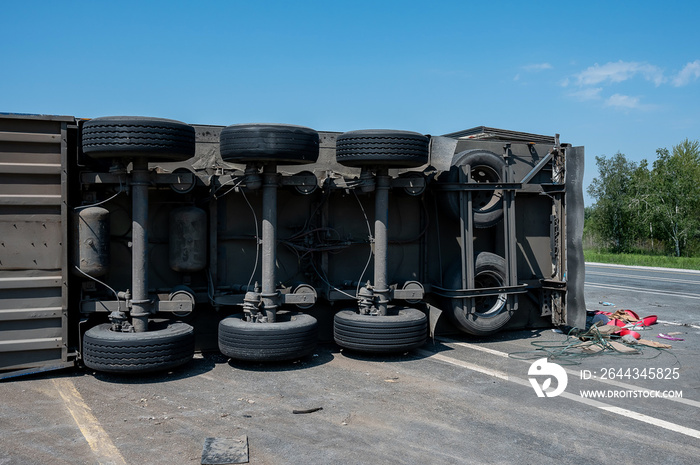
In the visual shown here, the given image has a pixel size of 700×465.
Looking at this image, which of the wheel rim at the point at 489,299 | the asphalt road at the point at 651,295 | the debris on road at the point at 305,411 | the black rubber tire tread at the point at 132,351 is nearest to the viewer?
the debris on road at the point at 305,411

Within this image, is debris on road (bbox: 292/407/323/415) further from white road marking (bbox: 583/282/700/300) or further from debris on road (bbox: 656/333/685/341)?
white road marking (bbox: 583/282/700/300)

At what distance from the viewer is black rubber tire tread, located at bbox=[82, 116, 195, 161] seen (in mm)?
6461

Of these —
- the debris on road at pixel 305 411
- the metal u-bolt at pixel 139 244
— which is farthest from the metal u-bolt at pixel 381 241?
the metal u-bolt at pixel 139 244

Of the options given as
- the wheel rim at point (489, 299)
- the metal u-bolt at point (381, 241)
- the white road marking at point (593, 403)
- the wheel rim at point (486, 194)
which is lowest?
the white road marking at point (593, 403)

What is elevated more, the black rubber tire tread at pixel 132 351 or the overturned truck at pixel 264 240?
the overturned truck at pixel 264 240

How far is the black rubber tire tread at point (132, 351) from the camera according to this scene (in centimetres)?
638

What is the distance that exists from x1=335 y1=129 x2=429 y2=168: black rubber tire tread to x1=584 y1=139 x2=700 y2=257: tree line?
4075 cm

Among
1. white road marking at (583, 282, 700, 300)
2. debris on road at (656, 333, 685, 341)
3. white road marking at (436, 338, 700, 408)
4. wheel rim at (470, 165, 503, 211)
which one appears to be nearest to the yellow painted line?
white road marking at (436, 338, 700, 408)

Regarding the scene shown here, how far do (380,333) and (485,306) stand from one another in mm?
2451

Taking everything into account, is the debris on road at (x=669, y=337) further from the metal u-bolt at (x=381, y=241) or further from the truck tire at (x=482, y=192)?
the metal u-bolt at (x=381, y=241)

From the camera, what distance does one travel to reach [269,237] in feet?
24.5

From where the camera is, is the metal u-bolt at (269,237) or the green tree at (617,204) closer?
the metal u-bolt at (269,237)

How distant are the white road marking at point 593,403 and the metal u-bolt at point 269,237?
225cm

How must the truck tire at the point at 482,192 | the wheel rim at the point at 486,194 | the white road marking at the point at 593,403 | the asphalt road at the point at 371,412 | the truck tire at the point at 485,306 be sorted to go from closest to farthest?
1. the asphalt road at the point at 371,412
2. the white road marking at the point at 593,403
3. the truck tire at the point at 485,306
4. the truck tire at the point at 482,192
5. the wheel rim at the point at 486,194
